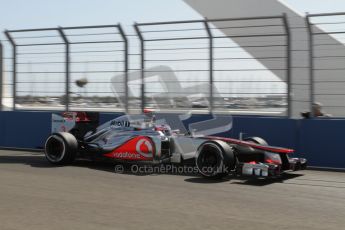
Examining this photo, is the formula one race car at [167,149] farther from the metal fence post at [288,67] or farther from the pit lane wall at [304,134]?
the metal fence post at [288,67]

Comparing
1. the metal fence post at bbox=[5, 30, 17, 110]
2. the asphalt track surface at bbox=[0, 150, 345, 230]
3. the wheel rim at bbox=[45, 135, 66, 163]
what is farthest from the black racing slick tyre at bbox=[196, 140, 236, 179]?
the metal fence post at bbox=[5, 30, 17, 110]

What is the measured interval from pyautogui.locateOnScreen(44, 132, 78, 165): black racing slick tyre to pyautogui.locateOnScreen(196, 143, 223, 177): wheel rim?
8.40 ft

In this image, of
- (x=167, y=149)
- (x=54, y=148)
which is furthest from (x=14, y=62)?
(x=167, y=149)

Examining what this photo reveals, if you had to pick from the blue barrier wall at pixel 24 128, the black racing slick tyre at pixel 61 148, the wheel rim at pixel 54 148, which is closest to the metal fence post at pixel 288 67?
the black racing slick tyre at pixel 61 148

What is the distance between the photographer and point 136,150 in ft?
28.3

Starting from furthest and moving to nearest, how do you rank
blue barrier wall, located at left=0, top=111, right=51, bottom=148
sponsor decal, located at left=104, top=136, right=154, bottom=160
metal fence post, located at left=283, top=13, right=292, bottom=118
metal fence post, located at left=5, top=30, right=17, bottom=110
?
metal fence post, located at left=5, top=30, right=17, bottom=110, blue barrier wall, located at left=0, top=111, right=51, bottom=148, metal fence post, located at left=283, top=13, right=292, bottom=118, sponsor decal, located at left=104, top=136, right=154, bottom=160

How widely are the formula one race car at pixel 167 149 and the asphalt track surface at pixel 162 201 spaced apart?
0.88ft

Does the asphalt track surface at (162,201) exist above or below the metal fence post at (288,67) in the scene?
below

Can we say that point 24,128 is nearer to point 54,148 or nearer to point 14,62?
point 14,62

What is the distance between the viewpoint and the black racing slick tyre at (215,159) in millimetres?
7574

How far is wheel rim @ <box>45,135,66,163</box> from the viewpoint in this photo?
9.23 meters

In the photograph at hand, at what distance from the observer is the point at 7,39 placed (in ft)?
41.0

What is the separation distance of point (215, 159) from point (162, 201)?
195 cm

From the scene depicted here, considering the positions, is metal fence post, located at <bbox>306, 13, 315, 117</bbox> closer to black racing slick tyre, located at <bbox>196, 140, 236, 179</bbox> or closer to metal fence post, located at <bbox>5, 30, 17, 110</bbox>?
black racing slick tyre, located at <bbox>196, 140, 236, 179</bbox>
